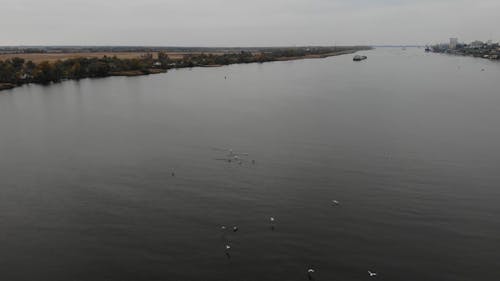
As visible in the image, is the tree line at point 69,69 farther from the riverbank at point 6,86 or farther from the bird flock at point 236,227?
the bird flock at point 236,227

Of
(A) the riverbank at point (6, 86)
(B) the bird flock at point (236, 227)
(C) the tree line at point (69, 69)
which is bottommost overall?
(B) the bird flock at point (236, 227)

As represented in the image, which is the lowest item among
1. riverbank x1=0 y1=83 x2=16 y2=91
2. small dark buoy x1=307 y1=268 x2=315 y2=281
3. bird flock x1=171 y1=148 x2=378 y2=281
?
small dark buoy x1=307 y1=268 x2=315 y2=281

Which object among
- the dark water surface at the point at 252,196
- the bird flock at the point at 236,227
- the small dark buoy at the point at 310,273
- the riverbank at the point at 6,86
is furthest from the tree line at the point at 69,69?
the small dark buoy at the point at 310,273

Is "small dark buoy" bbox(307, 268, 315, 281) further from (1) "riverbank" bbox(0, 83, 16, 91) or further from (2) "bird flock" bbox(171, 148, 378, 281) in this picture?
(1) "riverbank" bbox(0, 83, 16, 91)

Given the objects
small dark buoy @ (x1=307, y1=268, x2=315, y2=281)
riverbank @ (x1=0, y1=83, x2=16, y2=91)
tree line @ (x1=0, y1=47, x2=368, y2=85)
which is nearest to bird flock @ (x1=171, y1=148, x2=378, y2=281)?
small dark buoy @ (x1=307, y1=268, x2=315, y2=281)

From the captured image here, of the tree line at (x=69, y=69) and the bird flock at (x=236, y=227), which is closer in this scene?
the bird flock at (x=236, y=227)

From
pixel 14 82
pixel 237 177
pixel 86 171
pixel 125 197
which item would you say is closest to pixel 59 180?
pixel 86 171

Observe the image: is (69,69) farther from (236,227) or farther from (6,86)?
(236,227)

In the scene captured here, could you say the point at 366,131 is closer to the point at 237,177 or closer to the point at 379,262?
the point at 237,177

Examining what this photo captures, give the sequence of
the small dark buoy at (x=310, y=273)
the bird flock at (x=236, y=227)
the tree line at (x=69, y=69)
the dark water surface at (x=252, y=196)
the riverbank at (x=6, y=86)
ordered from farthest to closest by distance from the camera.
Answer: the tree line at (x=69, y=69) < the riverbank at (x=6, y=86) < the dark water surface at (x=252, y=196) < the bird flock at (x=236, y=227) < the small dark buoy at (x=310, y=273)
